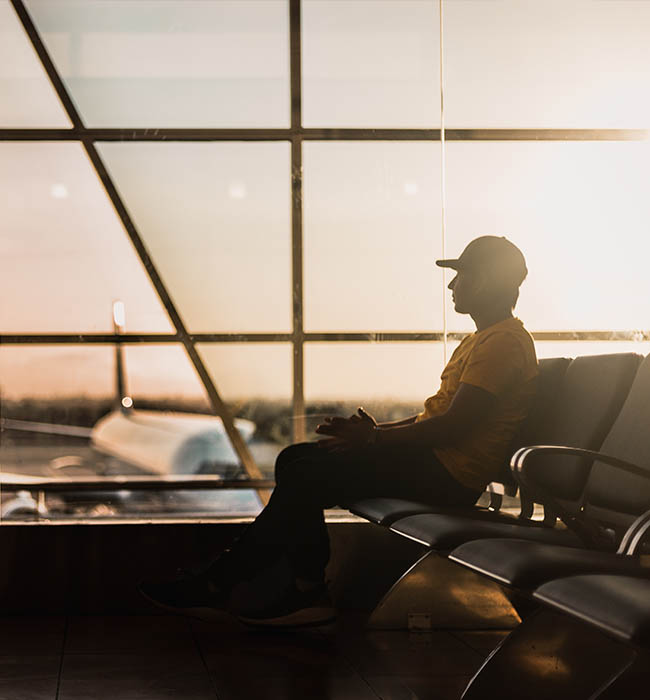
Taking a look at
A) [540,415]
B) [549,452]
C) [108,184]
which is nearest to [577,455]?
[549,452]

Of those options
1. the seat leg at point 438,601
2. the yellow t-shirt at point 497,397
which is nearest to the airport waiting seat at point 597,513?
the yellow t-shirt at point 497,397

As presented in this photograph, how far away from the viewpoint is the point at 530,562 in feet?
6.19

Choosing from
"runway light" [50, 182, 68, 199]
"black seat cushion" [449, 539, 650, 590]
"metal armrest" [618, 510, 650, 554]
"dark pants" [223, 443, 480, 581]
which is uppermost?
"runway light" [50, 182, 68, 199]

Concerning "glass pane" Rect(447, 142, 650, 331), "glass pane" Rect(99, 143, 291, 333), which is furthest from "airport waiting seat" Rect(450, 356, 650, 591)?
"glass pane" Rect(99, 143, 291, 333)

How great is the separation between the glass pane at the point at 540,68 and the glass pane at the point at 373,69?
0.08m

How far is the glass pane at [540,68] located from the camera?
173 inches

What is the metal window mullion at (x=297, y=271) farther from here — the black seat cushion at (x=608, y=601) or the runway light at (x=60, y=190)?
the black seat cushion at (x=608, y=601)

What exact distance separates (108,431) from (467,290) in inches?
65.3

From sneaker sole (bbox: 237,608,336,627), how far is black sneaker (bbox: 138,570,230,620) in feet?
0.27

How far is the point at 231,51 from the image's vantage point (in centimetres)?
437

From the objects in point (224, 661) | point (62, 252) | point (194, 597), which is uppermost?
point (62, 252)

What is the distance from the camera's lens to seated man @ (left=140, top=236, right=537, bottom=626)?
3.18 metres

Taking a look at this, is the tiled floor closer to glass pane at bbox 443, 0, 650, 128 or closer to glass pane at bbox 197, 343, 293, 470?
glass pane at bbox 197, 343, 293, 470

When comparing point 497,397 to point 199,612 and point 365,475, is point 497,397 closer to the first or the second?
point 365,475
